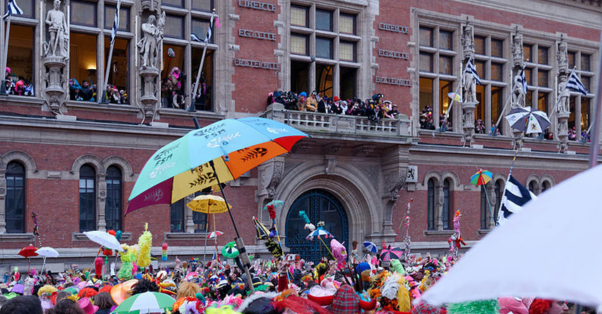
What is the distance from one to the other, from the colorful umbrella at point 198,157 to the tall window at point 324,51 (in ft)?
48.5

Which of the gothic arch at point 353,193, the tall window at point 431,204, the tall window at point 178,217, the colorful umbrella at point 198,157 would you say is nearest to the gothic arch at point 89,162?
the tall window at point 178,217

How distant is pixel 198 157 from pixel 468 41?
68.6 ft

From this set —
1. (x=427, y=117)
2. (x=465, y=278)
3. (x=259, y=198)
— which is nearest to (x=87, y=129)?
(x=259, y=198)

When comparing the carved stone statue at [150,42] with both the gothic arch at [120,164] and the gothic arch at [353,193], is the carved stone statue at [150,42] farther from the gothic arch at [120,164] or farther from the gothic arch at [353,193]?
the gothic arch at [353,193]

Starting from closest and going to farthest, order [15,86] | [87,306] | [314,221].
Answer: [87,306] → [15,86] → [314,221]

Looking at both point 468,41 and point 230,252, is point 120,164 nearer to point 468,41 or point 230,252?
point 230,252

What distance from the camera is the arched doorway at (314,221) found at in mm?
21672

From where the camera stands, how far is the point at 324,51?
22.8 metres

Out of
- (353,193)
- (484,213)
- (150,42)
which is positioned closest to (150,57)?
(150,42)

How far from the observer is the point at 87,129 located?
1839 cm

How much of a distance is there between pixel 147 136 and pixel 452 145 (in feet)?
38.5

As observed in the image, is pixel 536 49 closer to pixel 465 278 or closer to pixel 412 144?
pixel 412 144

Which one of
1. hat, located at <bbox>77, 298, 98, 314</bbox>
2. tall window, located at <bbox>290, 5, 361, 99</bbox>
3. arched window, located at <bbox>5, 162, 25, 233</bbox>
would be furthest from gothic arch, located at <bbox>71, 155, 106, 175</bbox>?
hat, located at <bbox>77, 298, 98, 314</bbox>

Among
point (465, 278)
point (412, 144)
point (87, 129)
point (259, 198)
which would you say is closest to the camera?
point (465, 278)
